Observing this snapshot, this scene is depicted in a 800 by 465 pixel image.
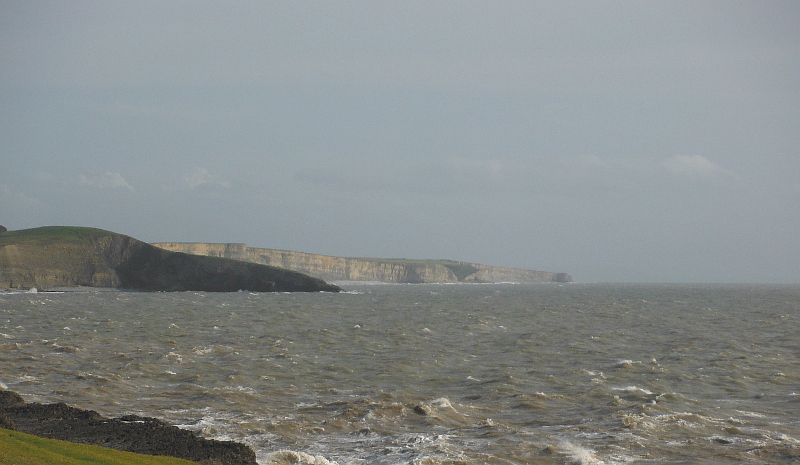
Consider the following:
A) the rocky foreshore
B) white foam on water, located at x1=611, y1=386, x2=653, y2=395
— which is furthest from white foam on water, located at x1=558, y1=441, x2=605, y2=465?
white foam on water, located at x1=611, y1=386, x2=653, y2=395

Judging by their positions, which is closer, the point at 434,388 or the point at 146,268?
the point at 434,388

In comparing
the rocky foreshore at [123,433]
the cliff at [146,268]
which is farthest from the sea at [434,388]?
the cliff at [146,268]

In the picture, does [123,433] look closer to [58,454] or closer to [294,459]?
[58,454]

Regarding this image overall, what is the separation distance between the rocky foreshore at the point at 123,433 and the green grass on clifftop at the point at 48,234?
122m

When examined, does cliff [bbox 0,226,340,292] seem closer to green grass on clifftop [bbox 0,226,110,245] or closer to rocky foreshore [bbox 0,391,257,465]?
green grass on clifftop [bbox 0,226,110,245]

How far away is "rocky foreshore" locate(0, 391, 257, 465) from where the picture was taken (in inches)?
625

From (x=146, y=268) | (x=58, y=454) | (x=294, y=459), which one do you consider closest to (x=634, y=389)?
(x=294, y=459)

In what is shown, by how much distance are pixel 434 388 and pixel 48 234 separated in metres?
132

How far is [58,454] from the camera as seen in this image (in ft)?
44.0

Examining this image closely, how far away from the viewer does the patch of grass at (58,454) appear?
12.5 metres

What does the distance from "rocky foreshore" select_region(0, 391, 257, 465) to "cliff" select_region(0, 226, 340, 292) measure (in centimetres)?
11712

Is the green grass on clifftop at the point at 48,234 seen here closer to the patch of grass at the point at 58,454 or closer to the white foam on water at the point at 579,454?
the patch of grass at the point at 58,454

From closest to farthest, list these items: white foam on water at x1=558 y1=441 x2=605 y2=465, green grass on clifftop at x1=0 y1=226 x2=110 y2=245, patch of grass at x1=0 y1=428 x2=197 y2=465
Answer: patch of grass at x1=0 y1=428 x2=197 y2=465 < white foam on water at x1=558 y1=441 x2=605 y2=465 < green grass on clifftop at x1=0 y1=226 x2=110 y2=245

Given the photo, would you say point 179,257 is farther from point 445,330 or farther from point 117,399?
point 117,399
